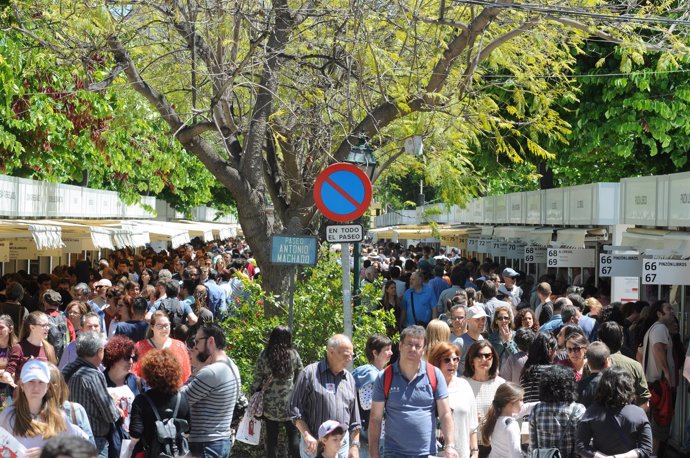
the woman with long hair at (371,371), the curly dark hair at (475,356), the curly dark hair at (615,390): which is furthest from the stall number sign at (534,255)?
the curly dark hair at (615,390)

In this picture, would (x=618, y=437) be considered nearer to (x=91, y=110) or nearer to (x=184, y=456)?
(x=184, y=456)

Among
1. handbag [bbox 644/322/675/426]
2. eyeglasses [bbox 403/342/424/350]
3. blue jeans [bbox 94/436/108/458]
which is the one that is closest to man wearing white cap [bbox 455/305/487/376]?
handbag [bbox 644/322/675/426]

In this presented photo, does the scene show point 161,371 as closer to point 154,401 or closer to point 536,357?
point 154,401

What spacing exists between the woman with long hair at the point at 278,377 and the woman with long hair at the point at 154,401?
146 cm

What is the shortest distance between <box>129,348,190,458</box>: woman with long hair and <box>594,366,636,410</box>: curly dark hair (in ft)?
8.89

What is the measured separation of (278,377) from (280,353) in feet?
0.65

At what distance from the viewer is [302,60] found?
13.1 meters

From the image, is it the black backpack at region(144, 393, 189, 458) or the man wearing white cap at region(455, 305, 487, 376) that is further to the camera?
the man wearing white cap at region(455, 305, 487, 376)

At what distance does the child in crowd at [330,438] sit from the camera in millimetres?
7066

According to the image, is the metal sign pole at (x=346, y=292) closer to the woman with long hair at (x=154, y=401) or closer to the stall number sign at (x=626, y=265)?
the woman with long hair at (x=154, y=401)

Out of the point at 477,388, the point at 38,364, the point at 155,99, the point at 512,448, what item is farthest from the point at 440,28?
the point at 38,364

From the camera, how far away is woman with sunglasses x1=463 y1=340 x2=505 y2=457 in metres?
8.91

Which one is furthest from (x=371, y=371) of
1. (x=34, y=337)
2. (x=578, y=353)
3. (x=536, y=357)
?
(x=34, y=337)

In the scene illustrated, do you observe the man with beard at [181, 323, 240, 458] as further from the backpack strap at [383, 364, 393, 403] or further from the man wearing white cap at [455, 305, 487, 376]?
the man wearing white cap at [455, 305, 487, 376]
